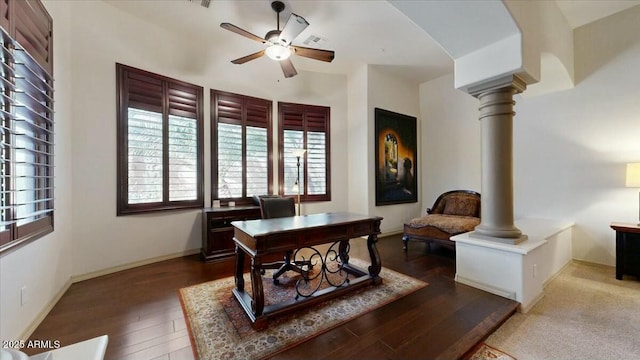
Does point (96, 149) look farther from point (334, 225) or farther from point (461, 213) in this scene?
point (461, 213)

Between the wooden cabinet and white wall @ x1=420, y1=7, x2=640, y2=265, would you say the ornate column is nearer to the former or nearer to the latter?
white wall @ x1=420, y1=7, x2=640, y2=265

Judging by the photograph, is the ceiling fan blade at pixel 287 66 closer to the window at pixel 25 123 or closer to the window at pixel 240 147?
the window at pixel 240 147

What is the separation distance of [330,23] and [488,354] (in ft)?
13.6

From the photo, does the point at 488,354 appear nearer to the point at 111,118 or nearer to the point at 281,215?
the point at 281,215

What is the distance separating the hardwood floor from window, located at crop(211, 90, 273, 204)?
170 cm

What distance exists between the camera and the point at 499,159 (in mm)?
2678

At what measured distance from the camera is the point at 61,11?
2.78 m

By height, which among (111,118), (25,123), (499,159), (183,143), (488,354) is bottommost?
(488,354)

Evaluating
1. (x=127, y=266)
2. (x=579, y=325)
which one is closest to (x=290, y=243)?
(x=579, y=325)

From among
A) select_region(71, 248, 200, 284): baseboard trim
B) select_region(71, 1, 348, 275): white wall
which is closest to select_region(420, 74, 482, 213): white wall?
select_region(71, 1, 348, 275): white wall

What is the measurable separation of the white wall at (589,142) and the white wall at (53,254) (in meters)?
6.23

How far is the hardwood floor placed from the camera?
1.81 metres

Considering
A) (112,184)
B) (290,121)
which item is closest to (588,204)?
(290,121)

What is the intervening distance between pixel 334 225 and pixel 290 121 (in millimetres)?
3118
